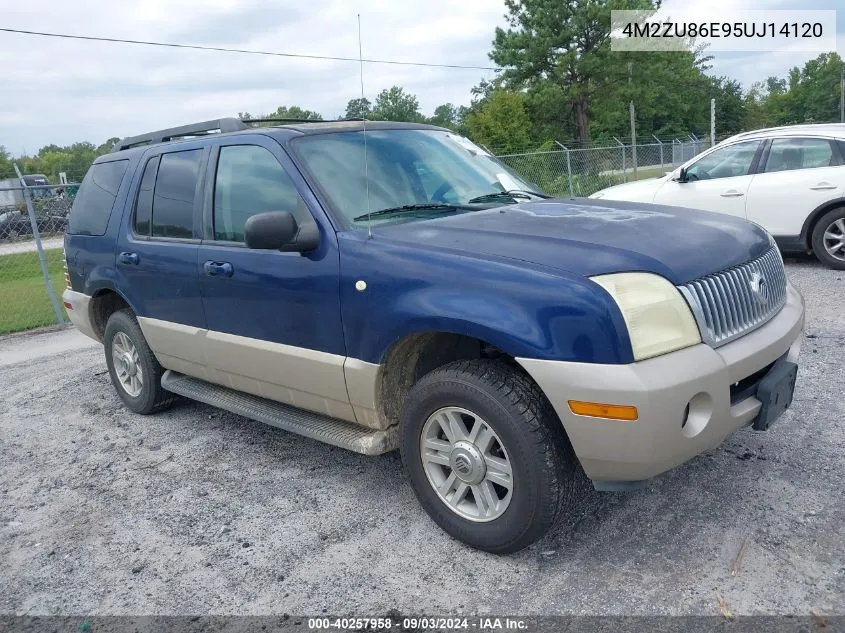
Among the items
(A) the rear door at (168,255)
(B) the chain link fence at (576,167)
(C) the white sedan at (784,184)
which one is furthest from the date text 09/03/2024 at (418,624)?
(B) the chain link fence at (576,167)

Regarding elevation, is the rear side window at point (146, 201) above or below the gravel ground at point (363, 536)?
above

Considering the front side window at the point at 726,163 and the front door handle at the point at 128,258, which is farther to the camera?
the front side window at the point at 726,163

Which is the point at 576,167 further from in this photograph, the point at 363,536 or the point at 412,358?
the point at 363,536

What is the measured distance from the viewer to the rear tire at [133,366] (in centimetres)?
504

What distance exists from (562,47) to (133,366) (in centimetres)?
3870

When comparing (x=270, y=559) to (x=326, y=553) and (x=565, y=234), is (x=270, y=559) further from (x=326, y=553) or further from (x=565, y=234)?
(x=565, y=234)

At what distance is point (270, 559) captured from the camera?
3.24m

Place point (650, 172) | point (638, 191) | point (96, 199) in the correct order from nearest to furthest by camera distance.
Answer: point (96, 199)
point (638, 191)
point (650, 172)

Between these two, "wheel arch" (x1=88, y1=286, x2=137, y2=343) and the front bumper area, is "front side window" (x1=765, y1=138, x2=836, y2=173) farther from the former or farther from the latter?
"wheel arch" (x1=88, y1=286, x2=137, y2=343)

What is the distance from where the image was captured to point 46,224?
1304 centimetres

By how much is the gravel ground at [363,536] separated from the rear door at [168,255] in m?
0.70

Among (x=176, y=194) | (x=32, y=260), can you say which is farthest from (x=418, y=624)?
(x=32, y=260)

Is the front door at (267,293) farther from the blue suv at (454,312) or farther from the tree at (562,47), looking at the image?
the tree at (562,47)

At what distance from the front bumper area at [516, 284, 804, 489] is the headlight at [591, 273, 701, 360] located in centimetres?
5
